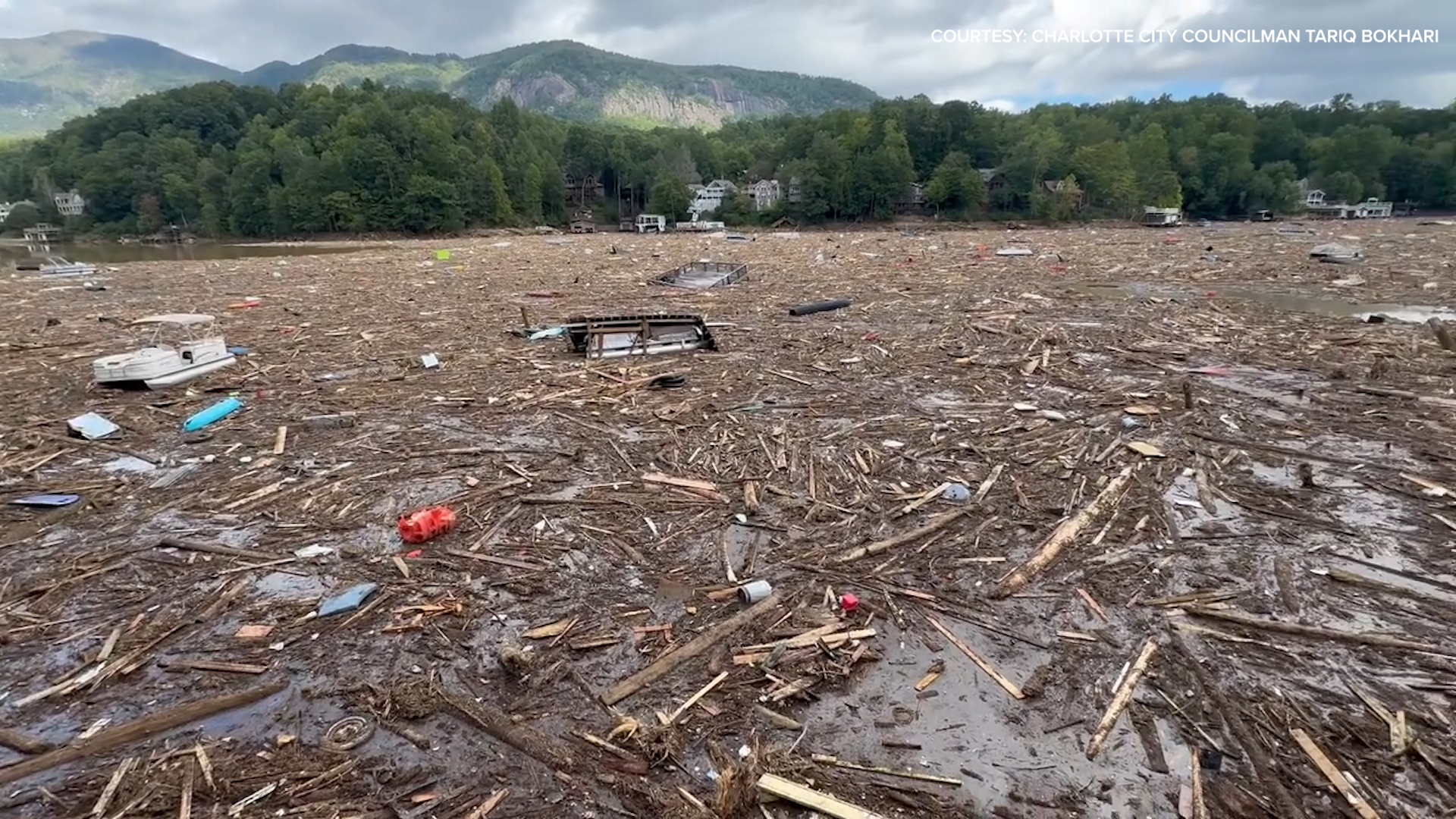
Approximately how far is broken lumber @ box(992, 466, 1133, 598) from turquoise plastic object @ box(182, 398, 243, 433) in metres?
10.1

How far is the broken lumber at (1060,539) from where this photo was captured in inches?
221

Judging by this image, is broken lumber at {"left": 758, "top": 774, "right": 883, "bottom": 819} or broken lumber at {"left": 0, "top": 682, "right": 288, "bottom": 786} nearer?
broken lumber at {"left": 758, "top": 774, "right": 883, "bottom": 819}

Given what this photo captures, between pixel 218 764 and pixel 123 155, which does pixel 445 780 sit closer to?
pixel 218 764

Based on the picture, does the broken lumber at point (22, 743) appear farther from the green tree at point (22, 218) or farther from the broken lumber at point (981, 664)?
the green tree at point (22, 218)

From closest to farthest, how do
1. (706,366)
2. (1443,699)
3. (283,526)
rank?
(1443,699), (283,526), (706,366)

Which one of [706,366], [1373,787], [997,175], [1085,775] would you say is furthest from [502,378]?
[997,175]

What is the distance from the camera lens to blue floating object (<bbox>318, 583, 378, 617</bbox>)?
5.19 meters

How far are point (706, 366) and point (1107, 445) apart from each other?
22.5 feet

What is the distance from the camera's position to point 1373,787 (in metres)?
3.62

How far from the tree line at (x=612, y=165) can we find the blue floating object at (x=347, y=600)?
8220cm

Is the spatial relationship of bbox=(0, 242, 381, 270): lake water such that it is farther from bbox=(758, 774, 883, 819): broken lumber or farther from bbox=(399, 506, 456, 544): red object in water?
bbox=(758, 774, 883, 819): broken lumber

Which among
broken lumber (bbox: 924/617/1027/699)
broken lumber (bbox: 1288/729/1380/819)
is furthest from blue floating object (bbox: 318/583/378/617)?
Answer: broken lumber (bbox: 1288/729/1380/819)

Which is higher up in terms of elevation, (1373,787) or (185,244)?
(185,244)

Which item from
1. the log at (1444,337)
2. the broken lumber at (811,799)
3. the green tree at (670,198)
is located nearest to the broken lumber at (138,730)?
the broken lumber at (811,799)
